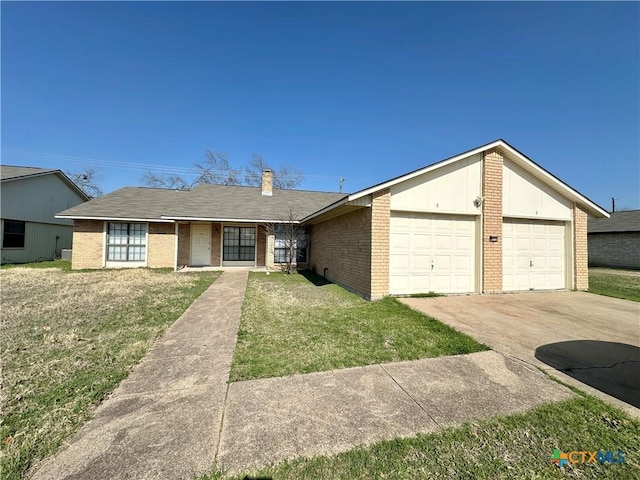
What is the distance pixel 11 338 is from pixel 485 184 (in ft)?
35.7

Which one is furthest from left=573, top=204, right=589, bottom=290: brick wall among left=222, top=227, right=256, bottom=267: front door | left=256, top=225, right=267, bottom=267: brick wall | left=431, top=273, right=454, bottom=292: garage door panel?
left=222, top=227, right=256, bottom=267: front door

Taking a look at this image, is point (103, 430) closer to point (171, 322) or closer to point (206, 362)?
point (206, 362)

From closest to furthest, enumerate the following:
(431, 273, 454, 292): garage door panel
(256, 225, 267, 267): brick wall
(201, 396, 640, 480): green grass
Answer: (201, 396, 640, 480): green grass < (431, 273, 454, 292): garage door panel < (256, 225, 267, 267): brick wall

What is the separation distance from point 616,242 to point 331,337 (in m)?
25.2

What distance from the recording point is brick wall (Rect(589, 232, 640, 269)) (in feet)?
58.6

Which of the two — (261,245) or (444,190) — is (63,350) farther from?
(261,245)

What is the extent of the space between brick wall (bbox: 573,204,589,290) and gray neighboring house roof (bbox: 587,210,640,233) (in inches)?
583

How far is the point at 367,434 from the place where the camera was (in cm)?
224

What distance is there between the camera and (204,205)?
47.7 feet

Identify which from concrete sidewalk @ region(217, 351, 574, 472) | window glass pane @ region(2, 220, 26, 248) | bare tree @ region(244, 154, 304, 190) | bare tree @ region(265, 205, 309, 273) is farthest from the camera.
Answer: bare tree @ region(244, 154, 304, 190)

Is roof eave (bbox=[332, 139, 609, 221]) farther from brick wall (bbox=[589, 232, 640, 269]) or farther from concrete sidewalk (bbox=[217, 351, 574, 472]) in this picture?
brick wall (bbox=[589, 232, 640, 269])

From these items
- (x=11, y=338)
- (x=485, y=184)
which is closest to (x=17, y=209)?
(x=11, y=338)

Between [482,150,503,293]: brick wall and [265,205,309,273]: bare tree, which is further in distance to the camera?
[265,205,309,273]: bare tree

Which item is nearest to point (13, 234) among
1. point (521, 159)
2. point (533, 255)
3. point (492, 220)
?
point (492, 220)
